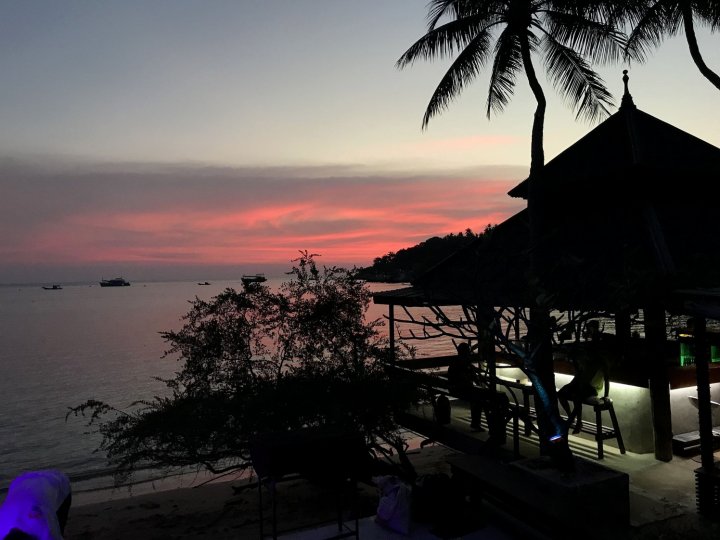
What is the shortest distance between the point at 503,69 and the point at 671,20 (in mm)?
5443

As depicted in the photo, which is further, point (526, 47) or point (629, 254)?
point (526, 47)

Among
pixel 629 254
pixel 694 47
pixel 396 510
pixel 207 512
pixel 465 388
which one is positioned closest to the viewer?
pixel 396 510

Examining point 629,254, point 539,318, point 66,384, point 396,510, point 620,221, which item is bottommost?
point 66,384

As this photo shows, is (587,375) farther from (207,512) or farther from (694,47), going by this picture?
(694,47)

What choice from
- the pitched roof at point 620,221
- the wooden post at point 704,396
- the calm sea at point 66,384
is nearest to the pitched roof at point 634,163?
the pitched roof at point 620,221

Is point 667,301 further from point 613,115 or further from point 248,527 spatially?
point 248,527

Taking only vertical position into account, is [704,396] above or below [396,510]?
above

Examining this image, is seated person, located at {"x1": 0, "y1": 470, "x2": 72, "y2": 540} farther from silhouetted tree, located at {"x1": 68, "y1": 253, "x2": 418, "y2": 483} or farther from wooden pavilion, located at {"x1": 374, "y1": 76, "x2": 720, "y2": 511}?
wooden pavilion, located at {"x1": 374, "y1": 76, "x2": 720, "y2": 511}

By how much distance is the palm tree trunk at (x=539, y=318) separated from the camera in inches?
278

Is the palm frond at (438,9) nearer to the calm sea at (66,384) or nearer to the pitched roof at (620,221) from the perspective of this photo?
the pitched roof at (620,221)

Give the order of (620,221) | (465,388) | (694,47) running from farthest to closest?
(694,47)
(620,221)
(465,388)

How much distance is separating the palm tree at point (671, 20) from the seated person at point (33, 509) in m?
15.0

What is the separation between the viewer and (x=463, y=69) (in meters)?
13.7

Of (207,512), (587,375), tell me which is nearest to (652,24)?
(587,375)
